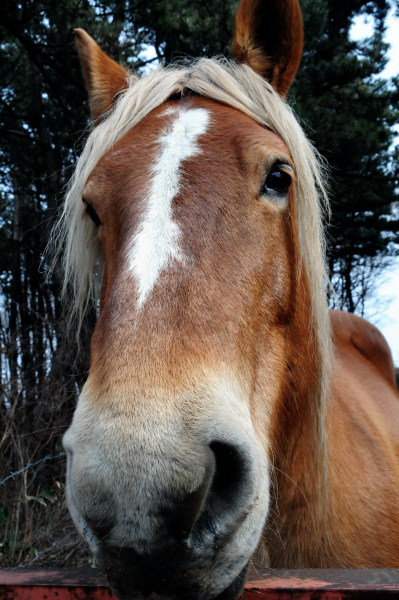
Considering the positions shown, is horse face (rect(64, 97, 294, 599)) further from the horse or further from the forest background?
the forest background

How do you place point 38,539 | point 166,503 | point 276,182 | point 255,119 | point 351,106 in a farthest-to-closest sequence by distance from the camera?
point 351,106
point 38,539
point 255,119
point 276,182
point 166,503

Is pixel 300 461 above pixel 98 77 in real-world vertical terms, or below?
below

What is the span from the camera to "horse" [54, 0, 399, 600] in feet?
3.08

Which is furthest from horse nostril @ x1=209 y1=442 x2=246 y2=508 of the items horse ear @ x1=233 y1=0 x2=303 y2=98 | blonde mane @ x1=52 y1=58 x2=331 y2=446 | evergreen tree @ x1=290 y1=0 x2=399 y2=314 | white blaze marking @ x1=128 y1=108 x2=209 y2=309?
evergreen tree @ x1=290 y1=0 x2=399 y2=314

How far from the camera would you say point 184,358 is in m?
1.06

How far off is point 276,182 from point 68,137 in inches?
344

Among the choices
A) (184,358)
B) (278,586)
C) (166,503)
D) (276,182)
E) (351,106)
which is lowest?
(278,586)

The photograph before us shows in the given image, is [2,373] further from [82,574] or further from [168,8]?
[168,8]

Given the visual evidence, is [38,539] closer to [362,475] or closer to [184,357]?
[362,475]

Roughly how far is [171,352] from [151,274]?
9.4 inches

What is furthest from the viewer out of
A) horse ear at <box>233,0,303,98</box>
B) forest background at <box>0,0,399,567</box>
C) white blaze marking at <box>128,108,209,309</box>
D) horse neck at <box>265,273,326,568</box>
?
forest background at <box>0,0,399,567</box>

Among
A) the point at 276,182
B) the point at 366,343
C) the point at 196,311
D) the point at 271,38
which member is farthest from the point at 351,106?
the point at 196,311

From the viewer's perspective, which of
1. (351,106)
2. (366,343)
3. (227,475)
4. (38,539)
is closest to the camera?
(227,475)

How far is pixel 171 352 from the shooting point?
1058mm
